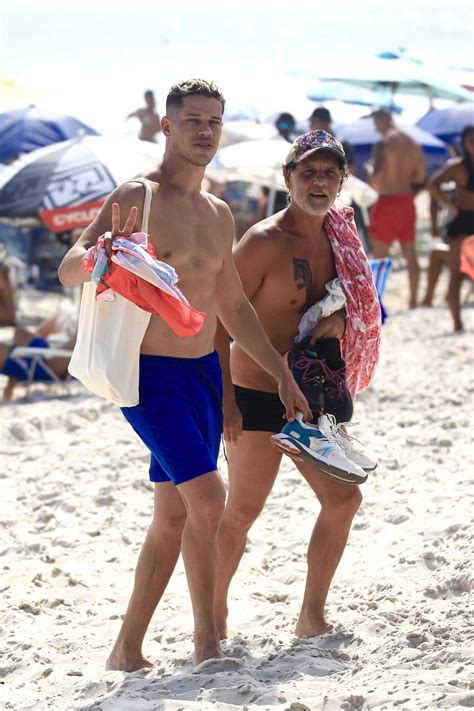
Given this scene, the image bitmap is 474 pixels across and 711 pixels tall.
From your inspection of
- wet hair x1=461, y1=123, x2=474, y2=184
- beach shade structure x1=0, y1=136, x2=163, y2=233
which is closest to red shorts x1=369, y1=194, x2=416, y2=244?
wet hair x1=461, y1=123, x2=474, y2=184

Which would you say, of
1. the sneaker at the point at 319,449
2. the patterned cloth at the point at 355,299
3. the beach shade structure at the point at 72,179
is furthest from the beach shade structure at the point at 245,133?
the sneaker at the point at 319,449

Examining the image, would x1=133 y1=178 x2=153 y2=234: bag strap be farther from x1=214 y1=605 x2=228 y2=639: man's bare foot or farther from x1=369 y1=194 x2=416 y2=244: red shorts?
x1=369 y1=194 x2=416 y2=244: red shorts

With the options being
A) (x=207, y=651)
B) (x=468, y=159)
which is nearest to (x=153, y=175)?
(x=207, y=651)

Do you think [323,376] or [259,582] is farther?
[259,582]

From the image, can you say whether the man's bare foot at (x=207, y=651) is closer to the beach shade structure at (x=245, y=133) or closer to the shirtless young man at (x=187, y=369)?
the shirtless young man at (x=187, y=369)

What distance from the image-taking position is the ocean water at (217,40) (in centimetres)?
3441

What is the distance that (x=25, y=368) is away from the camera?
28.7 ft

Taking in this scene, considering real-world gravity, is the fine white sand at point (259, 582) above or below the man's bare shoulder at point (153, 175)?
below

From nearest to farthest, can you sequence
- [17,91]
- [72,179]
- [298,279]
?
[298,279] → [72,179] → [17,91]

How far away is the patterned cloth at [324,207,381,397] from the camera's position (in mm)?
3861

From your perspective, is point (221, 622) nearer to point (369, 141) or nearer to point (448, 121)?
point (369, 141)

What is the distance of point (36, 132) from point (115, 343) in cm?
993

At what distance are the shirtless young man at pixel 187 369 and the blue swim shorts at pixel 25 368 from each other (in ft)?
17.5

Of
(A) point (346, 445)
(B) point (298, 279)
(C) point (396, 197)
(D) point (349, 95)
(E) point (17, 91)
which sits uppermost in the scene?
(E) point (17, 91)
